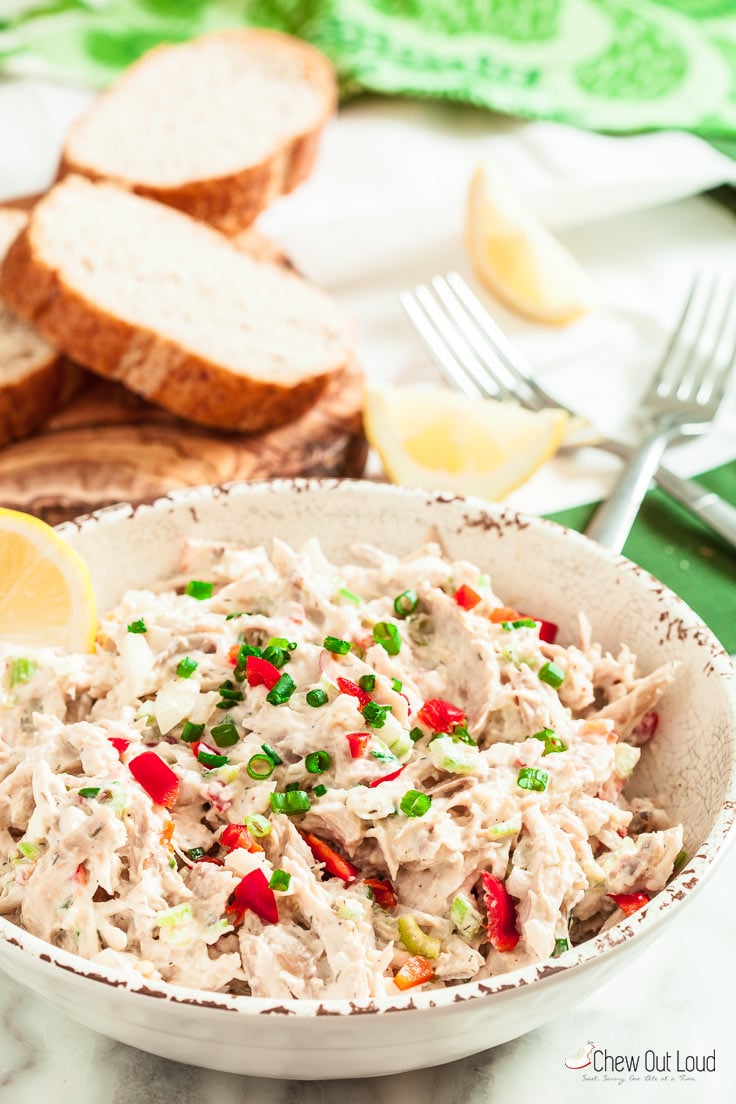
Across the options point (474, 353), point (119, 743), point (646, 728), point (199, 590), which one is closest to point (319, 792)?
point (119, 743)

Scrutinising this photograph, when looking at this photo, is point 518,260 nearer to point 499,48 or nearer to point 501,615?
point 499,48

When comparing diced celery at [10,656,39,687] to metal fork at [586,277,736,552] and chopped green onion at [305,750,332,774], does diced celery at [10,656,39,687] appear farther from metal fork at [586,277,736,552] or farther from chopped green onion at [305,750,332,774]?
metal fork at [586,277,736,552]

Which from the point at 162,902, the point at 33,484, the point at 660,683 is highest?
the point at 660,683

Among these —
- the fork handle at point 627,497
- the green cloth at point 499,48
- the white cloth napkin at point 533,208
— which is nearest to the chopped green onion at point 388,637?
the fork handle at point 627,497

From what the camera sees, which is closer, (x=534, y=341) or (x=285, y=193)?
(x=534, y=341)

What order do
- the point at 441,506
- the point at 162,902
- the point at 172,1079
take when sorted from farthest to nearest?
the point at 441,506
the point at 172,1079
the point at 162,902

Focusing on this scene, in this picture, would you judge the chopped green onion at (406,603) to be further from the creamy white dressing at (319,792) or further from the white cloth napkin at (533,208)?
the white cloth napkin at (533,208)

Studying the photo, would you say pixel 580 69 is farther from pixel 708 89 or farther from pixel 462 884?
pixel 462 884

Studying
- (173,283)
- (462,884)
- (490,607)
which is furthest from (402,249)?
(462,884)
